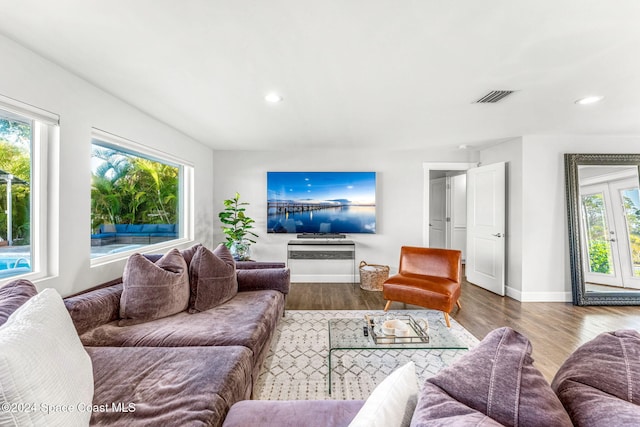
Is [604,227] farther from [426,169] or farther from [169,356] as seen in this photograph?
[169,356]

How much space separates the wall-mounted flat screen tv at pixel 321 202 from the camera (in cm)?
464

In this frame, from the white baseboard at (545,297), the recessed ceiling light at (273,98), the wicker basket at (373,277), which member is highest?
the recessed ceiling light at (273,98)

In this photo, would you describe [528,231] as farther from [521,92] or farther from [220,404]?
[220,404]

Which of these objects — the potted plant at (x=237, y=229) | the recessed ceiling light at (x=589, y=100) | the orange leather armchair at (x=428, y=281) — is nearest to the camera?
the recessed ceiling light at (x=589, y=100)

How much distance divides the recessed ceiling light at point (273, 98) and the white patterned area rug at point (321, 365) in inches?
87.4

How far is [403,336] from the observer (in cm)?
202

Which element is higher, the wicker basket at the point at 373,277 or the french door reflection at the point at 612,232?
the french door reflection at the point at 612,232

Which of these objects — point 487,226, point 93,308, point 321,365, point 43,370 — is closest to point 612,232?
point 487,226

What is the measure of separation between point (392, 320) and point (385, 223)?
265 centimetres

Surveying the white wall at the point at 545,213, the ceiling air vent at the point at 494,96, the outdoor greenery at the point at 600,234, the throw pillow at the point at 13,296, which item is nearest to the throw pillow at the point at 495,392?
the throw pillow at the point at 13,296

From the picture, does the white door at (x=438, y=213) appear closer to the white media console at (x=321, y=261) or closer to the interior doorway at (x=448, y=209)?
the interior doorway at (x=448, y=209)

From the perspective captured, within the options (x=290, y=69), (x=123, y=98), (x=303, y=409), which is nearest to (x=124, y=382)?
(x=303, y=409)

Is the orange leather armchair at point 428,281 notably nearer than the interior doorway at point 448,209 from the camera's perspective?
Yes

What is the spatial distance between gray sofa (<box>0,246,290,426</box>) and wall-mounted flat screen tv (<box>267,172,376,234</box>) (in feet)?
7.84
